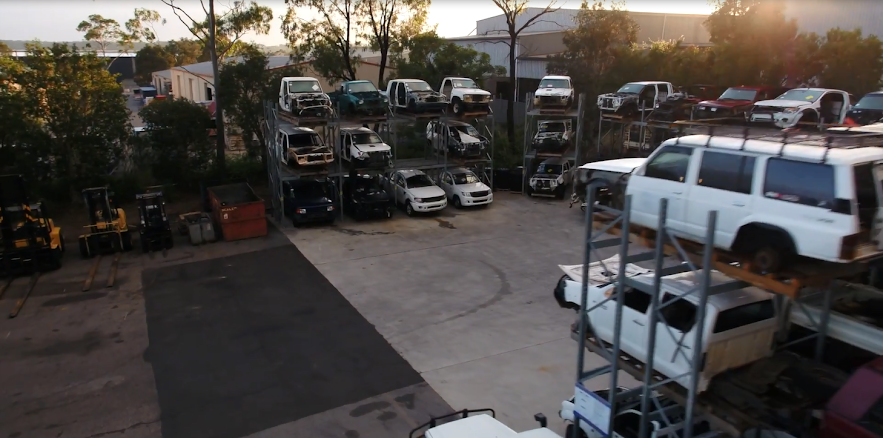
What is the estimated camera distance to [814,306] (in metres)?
6.52

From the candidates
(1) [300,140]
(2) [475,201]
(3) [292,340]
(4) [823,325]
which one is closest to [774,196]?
(4) [823,325]

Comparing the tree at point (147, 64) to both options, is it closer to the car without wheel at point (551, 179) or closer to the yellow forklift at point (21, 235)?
the yellow forklift at point (21, 235)

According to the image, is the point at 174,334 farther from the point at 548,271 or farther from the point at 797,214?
the point at 797,214

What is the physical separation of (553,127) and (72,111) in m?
18.5

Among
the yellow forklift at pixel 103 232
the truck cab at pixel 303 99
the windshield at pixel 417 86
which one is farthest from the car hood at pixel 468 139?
the yellow forklift at pixel 103 232

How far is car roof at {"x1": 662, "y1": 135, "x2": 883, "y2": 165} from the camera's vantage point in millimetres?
5520

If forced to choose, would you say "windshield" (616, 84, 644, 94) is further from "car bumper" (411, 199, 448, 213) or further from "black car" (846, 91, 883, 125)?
"car bumper" (411, 199, 448, 213)

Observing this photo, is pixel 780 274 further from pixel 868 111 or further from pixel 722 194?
pixel 868 111

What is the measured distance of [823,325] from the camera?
643 centimetres

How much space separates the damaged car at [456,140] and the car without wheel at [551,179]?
2393 mm

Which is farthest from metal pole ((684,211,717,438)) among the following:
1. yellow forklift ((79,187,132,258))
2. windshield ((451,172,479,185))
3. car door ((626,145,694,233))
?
windshield ((451,172,479,185))

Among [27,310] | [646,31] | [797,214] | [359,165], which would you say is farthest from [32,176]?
[646,31]

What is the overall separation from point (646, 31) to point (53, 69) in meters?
38.8

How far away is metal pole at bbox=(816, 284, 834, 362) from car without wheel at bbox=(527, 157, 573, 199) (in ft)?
55.2
